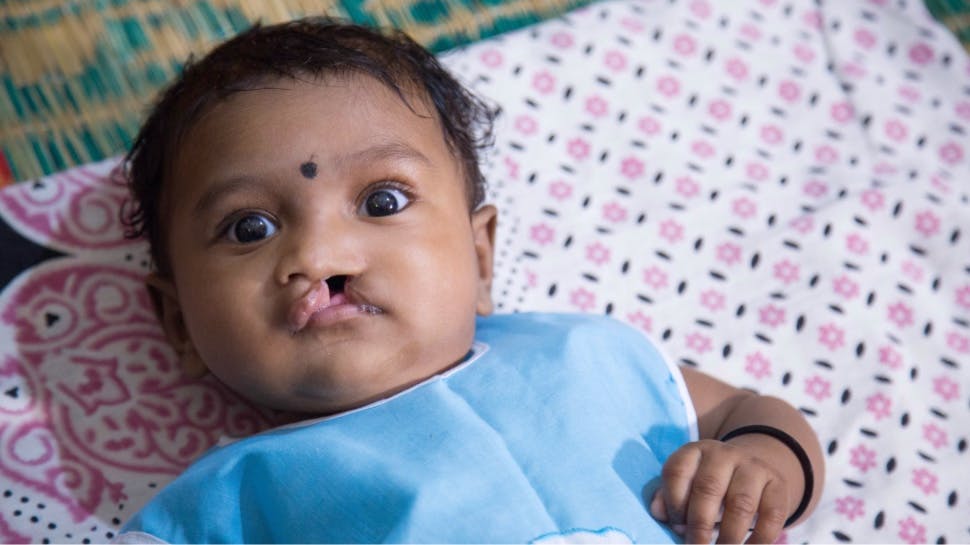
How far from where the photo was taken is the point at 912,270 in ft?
4.97

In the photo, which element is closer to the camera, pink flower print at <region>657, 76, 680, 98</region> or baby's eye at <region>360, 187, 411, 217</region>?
baby's eye at <region>360, 187, 411, 217</region>

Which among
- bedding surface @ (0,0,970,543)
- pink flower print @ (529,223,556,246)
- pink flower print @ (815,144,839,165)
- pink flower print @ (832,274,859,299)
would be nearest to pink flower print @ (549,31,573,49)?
bedding surface @ (0,0,970,543)

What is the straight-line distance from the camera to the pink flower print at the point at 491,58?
63.1 inches

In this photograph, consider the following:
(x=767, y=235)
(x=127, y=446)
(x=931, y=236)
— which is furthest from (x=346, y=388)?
(x=931, y=236)

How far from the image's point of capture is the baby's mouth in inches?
40.6

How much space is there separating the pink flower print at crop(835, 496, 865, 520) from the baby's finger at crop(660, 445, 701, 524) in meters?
0.32

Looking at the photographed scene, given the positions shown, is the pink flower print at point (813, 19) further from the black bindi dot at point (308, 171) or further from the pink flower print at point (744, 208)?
the black bindi dot at point (308, 171)

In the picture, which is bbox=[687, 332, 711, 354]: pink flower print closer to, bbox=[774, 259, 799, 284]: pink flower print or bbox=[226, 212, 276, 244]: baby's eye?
bbox=[774, 259, 799, 284]: pink flower print

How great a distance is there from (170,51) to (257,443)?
776 mm

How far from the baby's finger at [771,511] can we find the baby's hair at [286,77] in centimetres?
48

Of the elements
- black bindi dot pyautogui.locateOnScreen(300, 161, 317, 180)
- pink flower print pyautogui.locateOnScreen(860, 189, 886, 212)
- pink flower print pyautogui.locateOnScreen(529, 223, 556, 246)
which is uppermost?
black bindi dot pyautogui.locateOnScreen(300, 161, 317, 180)

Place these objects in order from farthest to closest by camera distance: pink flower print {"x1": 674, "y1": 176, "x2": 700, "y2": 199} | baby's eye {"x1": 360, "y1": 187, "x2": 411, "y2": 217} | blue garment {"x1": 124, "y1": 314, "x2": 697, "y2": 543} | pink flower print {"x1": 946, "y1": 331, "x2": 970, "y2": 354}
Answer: pink flower print {"x1": 674, "y1": 176, "x2": 700, "y2": 199}, pink flower print {"x1": 946, "y1": 331, "x2": 970, "y2": 354}, baby's eye {"x1": 360, "y1": 187, "x2": 411, "y2": 217}, blue garment {"x1": 124, "y1": 314, "x2": 697, "y2": 543}

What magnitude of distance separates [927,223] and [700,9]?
0.49 meters

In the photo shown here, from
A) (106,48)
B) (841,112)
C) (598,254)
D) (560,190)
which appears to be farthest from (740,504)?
(106,48)
